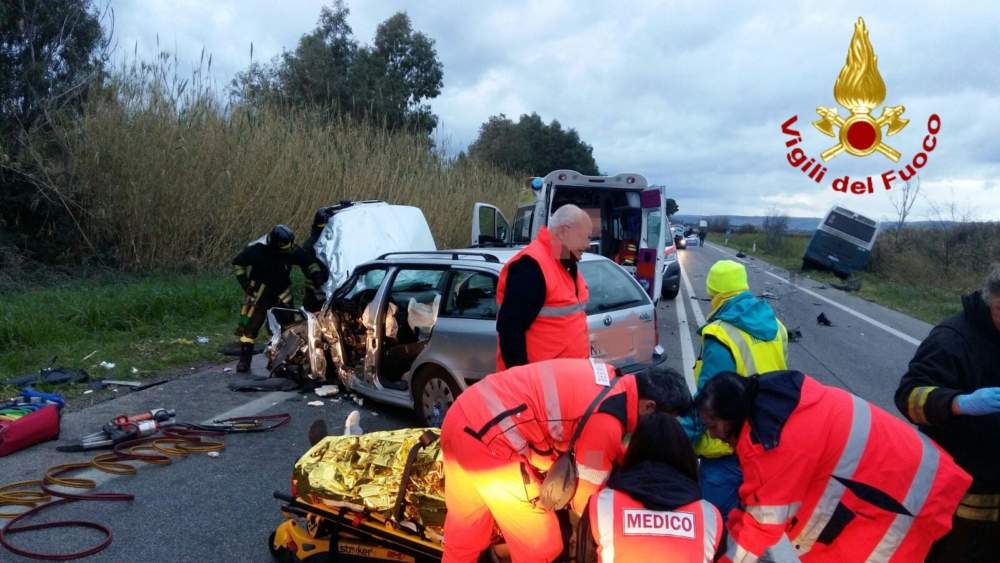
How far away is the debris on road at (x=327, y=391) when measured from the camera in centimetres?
656

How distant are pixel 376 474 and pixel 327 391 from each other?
3456 mm

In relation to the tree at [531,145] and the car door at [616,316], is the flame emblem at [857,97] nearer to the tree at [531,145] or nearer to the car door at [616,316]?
the car door at [616,316]

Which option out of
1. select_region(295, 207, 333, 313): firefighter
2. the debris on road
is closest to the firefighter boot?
select_region(295, 207, 333, 313): firefighter

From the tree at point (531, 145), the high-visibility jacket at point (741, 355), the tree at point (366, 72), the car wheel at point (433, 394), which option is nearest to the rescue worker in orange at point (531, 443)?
the high-visibility jacket at point (741, 355)

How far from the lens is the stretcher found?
3.07m

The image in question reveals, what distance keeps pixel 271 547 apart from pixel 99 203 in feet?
34.6

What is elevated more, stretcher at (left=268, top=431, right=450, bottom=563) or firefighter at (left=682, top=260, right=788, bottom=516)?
firefighter at (left=682, top=260, right=788, bottom=516)

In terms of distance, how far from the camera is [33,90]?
41.0ft

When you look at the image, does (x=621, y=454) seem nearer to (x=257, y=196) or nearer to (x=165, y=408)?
(x=165, y=408)

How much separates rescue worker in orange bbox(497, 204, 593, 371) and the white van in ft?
18.8

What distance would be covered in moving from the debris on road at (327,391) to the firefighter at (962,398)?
5136 millimetres

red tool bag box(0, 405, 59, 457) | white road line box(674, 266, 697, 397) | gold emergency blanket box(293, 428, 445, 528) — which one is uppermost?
gold emergency blanket box(293, 428, 445, 528)

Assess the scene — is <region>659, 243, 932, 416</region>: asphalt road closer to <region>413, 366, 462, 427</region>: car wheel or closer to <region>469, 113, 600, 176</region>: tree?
<region>413, 366, 462, 427</region>: car wheel

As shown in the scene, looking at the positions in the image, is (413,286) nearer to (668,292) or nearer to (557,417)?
(557,417)
